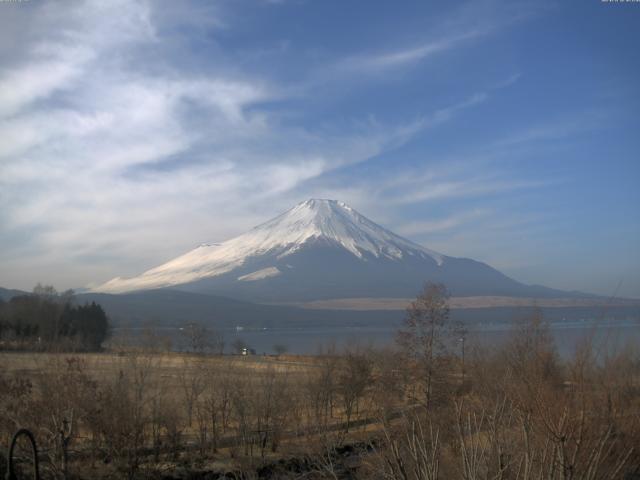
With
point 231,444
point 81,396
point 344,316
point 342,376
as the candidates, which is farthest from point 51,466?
point 344,316

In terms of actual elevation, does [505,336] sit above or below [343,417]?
above

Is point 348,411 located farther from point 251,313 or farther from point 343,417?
point 251,313

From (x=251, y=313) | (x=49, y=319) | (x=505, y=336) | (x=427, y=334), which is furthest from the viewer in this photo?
(x=251, y=313)

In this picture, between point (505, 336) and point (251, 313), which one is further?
point (251, 313)

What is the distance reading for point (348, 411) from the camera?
25594 mm

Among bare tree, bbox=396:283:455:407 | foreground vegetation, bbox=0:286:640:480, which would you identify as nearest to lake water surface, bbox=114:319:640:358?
foreground vegetation, bbox=0:286:640:480

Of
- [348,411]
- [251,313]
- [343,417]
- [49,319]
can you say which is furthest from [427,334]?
[251,313]

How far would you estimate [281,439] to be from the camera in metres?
22.1

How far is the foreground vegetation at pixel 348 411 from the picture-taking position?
7.22 metres

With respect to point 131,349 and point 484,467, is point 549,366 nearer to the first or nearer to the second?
point 484,467

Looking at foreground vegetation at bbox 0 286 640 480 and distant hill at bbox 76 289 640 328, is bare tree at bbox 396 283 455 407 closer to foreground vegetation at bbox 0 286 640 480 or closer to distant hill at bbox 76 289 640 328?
foreground vegetation at bbox 0 286 640 480

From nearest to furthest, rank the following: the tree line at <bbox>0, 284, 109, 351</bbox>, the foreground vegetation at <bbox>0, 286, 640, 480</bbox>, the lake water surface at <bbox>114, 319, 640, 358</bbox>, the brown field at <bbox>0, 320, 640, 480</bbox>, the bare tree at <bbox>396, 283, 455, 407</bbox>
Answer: the brown field at <bbox>0, 320, 640, 480</bbox>, the foreground vegetation at <bbox>0, 286, 640, 480</bbox>, the lake water surface at <bbox>114, 319, 640, 358</bbox>, the bare tree at <bbox>396, 283, 455, 407</bbox>, the tree line at <bbox>0, 284, 109, 351</bbox>

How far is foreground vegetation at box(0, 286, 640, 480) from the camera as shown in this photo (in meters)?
7.22

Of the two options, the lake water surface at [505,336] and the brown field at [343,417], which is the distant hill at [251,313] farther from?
the brown field at [343,417]
